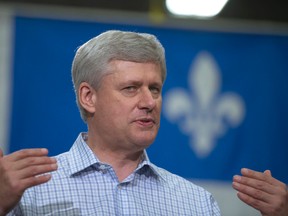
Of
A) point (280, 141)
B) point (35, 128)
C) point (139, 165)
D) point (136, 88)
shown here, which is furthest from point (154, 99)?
point (280, 141)

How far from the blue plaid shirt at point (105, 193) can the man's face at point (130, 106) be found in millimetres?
96

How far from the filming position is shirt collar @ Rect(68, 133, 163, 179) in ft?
8.39

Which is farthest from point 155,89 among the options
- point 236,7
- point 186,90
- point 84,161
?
point 236,7

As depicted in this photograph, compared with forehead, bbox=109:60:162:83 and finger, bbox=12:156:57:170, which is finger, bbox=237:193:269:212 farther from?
finger, bbox=12:156:57:170

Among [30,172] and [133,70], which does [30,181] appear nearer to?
[30,172]

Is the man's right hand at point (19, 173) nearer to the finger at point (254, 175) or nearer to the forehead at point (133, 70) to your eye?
the forehead at point (133, 70)

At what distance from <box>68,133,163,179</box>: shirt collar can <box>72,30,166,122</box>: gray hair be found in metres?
0.23

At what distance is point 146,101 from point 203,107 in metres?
2.69

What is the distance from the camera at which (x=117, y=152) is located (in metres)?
2.64

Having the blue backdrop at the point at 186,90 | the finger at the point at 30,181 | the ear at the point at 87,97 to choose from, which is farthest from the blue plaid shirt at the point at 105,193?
the blue backdrop at the point at 186,90

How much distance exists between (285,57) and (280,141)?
2.01 feet

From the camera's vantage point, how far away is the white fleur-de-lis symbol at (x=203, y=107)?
5.18 meters

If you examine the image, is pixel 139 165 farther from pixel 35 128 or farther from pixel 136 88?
pixel 35 128

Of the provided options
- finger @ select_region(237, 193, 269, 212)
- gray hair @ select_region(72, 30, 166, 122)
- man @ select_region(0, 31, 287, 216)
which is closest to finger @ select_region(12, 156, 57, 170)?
man @ select_region(0, 31, 287, 216)
